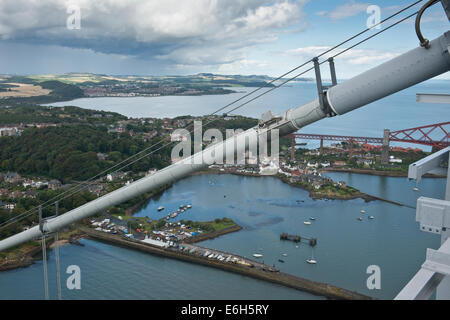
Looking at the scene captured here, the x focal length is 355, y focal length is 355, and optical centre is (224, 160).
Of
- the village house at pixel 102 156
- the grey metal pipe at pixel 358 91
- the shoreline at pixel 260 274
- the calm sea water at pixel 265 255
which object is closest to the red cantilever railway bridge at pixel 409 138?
the calm sea water at pixel 265 255

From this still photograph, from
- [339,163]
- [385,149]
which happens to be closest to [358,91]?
[339,163]

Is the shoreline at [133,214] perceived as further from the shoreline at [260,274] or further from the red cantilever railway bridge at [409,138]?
the red cantilever railway bridge at [409,138]

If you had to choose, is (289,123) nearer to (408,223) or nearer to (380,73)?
(380,73)

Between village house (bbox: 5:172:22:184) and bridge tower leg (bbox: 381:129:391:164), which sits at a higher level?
bridge tower leg (bbox: 381:129:391:164)

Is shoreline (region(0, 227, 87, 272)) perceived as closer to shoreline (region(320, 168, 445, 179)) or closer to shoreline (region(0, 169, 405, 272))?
shoreline (region(0, 169, 405, 272))

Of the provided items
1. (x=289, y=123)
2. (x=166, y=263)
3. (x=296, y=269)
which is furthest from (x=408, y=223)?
(x=289, y=123)

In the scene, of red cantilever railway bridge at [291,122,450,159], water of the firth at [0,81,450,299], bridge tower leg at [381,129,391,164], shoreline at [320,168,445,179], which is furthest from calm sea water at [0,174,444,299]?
bridge tower leg at [381,129,391,164]

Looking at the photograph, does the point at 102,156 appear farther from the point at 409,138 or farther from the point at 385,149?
the point at 409,138
